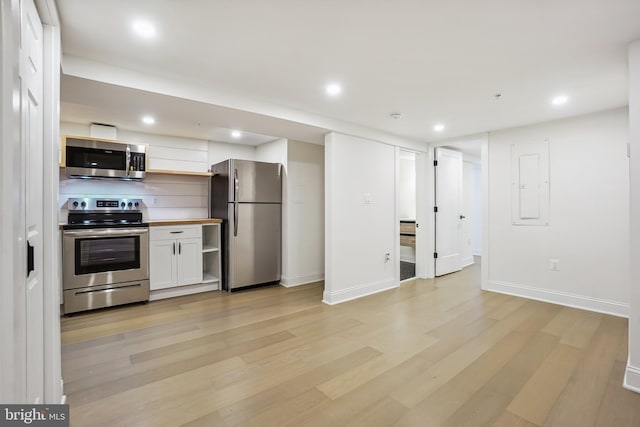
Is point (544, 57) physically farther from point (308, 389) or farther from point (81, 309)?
point (81, 309)

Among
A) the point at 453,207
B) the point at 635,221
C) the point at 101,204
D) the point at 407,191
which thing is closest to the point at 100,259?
the point at 101,204

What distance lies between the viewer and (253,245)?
4387 mm

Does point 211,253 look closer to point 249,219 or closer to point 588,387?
point 249,219

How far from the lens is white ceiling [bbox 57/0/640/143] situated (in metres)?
1.70

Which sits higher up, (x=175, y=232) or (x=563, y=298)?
(x=175, y=232)

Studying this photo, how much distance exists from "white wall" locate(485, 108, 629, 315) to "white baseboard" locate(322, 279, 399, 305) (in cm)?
155

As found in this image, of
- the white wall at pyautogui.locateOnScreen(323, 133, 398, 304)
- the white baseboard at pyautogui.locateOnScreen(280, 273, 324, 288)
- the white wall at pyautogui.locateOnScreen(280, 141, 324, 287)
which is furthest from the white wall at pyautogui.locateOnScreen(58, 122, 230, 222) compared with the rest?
the white wall at pyautogui.locateOnScreen(323, 133, 398, 304)

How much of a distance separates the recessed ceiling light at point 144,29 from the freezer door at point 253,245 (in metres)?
2.55

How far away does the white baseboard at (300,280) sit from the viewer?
451 centimetres

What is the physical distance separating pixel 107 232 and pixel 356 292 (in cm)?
317

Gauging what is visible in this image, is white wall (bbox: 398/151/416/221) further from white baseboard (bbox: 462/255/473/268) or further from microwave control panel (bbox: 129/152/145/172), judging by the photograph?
microwave control panel (bbox: 129/152/145/172)

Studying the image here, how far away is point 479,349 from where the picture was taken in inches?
98.3

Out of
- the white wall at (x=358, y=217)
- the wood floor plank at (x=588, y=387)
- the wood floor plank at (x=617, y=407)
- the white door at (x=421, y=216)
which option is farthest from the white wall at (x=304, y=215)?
the wood floor plank at (x=617, y=407)

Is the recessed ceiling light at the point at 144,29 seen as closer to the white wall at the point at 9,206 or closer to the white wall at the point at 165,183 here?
the white wall at the point at 9,206
